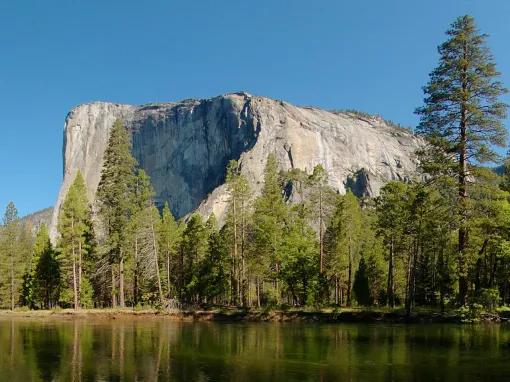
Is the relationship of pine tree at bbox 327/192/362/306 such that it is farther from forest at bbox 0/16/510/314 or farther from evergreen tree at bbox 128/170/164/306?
evergreen tree at bbox 128/170/164/306

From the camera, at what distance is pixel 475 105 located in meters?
25.6

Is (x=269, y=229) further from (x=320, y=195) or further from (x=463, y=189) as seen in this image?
(x=463, y=189)

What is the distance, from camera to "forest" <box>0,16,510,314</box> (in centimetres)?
2567

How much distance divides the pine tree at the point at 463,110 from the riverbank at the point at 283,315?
5.97 m

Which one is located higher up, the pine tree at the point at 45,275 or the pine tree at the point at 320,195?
the pine tree at the point at 320,195

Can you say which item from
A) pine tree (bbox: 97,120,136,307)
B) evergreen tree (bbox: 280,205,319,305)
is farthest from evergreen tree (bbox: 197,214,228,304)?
evergreen tree (bbox: 280,205,319,305)

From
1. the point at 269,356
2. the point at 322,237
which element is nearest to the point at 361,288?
the point at 322,237

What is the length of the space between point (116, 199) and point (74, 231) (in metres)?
5.82

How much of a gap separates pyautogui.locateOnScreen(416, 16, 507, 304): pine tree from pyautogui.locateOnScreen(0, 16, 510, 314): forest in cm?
6

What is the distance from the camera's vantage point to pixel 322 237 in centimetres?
4875

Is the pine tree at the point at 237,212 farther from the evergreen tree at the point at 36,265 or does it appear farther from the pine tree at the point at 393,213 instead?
the evergreen tree at the point at 36,265

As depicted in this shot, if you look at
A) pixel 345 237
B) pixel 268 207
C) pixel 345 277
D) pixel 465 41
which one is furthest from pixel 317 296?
pixel 465 41

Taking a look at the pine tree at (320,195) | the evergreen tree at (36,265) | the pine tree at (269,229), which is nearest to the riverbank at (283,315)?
the pine tree at (269,229)

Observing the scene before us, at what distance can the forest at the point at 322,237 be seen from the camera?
84.2ft
